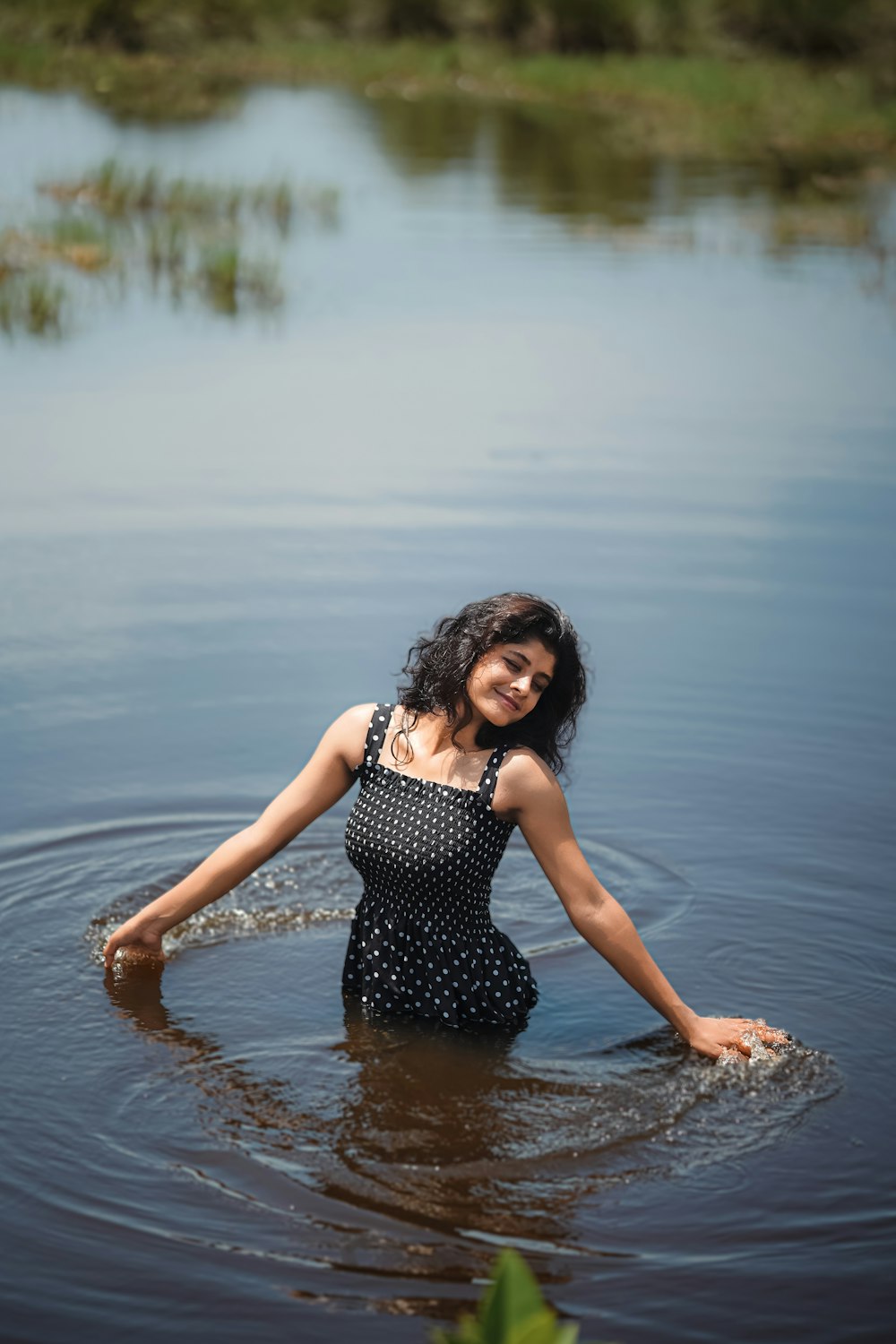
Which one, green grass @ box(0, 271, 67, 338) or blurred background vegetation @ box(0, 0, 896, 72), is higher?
blurred background vegetation @ box(0, 0, 896, 72)

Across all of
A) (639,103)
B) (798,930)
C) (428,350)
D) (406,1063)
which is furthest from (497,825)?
(639,103)

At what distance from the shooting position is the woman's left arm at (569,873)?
396 cm

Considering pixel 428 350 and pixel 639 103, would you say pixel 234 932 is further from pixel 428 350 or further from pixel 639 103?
pixel 639 103

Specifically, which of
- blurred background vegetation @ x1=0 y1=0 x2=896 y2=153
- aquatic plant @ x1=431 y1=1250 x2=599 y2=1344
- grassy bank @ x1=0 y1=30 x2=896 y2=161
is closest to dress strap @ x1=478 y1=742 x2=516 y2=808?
aquatic plant @ x1=431 y1=1250 x2=599 y2=1344

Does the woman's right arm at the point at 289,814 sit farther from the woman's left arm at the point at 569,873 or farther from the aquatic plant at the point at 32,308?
the aquatic plant at the point at 32,308

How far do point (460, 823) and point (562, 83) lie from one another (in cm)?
3942

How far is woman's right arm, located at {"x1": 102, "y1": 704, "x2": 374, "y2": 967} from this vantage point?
4125 mm

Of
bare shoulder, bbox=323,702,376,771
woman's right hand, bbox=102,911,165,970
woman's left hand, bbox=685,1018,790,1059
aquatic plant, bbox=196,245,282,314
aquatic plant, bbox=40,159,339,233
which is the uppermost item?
aquatic plant, bbox=40,159,339,233

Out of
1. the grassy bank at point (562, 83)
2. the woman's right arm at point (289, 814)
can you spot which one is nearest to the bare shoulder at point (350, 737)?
the woman's right arm at point (289, 814)

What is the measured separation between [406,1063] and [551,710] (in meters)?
0.92

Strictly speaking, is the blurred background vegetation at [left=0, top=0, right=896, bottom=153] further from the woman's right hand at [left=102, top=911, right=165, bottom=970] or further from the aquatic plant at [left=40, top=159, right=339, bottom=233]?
the woman's right hand at [left=102, top=911, right=165, bottom=970]

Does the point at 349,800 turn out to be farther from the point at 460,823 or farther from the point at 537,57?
the point at 537,57

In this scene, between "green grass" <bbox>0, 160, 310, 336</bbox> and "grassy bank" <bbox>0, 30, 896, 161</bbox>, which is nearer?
"green grass" <bbox>0, 160, 310, 336</bbox>

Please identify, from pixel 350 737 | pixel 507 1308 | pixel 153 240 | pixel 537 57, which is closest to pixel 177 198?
pixel 153 240
